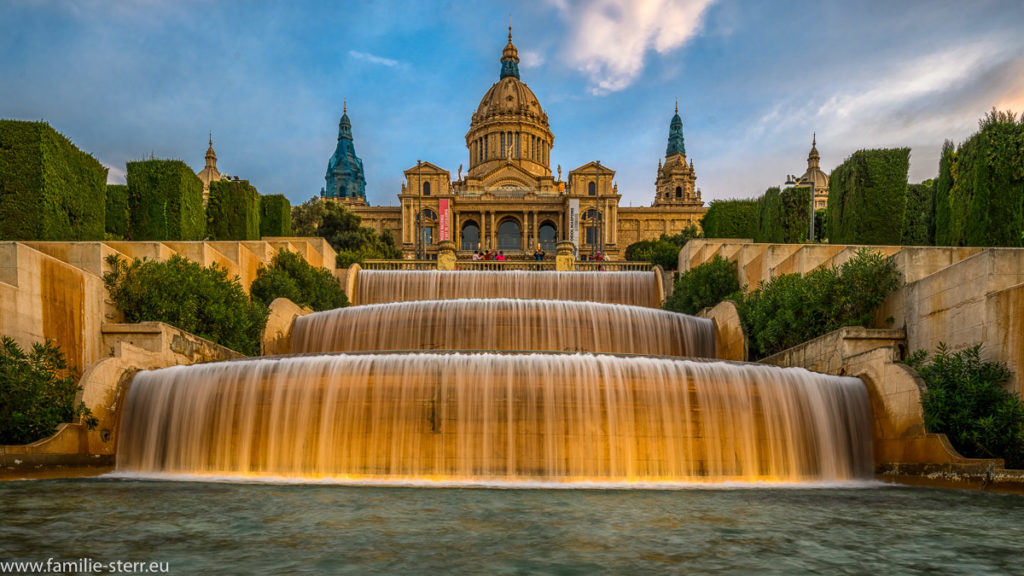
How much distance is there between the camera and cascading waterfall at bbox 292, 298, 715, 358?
1916 centimetres

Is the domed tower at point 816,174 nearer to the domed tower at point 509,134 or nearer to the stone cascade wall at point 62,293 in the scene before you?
the domed tower at point 509,134

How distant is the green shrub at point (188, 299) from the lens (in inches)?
600

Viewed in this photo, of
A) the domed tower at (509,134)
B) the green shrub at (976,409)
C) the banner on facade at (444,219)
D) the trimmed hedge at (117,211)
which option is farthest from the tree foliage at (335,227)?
the domed tower at (509,134)

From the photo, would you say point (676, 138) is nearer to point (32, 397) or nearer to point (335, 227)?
point (335, 227)

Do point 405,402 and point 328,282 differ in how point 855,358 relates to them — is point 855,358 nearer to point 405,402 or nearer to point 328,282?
point 405,402

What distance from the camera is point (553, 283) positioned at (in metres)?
27.0

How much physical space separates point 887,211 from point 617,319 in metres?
12.7

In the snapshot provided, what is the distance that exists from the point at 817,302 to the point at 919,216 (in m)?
21.5

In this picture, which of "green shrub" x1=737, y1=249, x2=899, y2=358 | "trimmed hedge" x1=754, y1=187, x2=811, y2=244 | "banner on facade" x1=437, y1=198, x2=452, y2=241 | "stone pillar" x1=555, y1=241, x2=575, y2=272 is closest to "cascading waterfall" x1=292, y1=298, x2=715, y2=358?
"green shrub" x1=737, y1=249, x2=899, y2=358

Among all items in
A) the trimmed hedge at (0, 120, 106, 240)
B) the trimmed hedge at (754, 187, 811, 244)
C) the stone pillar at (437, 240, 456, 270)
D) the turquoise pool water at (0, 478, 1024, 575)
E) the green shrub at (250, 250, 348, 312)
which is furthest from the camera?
the stone pillar at (437, 240, 456, 270)

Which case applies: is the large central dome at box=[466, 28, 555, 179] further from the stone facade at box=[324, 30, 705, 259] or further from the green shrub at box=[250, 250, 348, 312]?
the green shrub at box=[250, 250, 348, 312]

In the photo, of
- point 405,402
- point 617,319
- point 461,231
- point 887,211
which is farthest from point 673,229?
point 405,402

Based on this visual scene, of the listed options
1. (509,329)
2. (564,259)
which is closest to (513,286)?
(509,329)

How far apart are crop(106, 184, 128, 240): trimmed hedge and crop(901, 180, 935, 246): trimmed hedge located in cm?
3004
